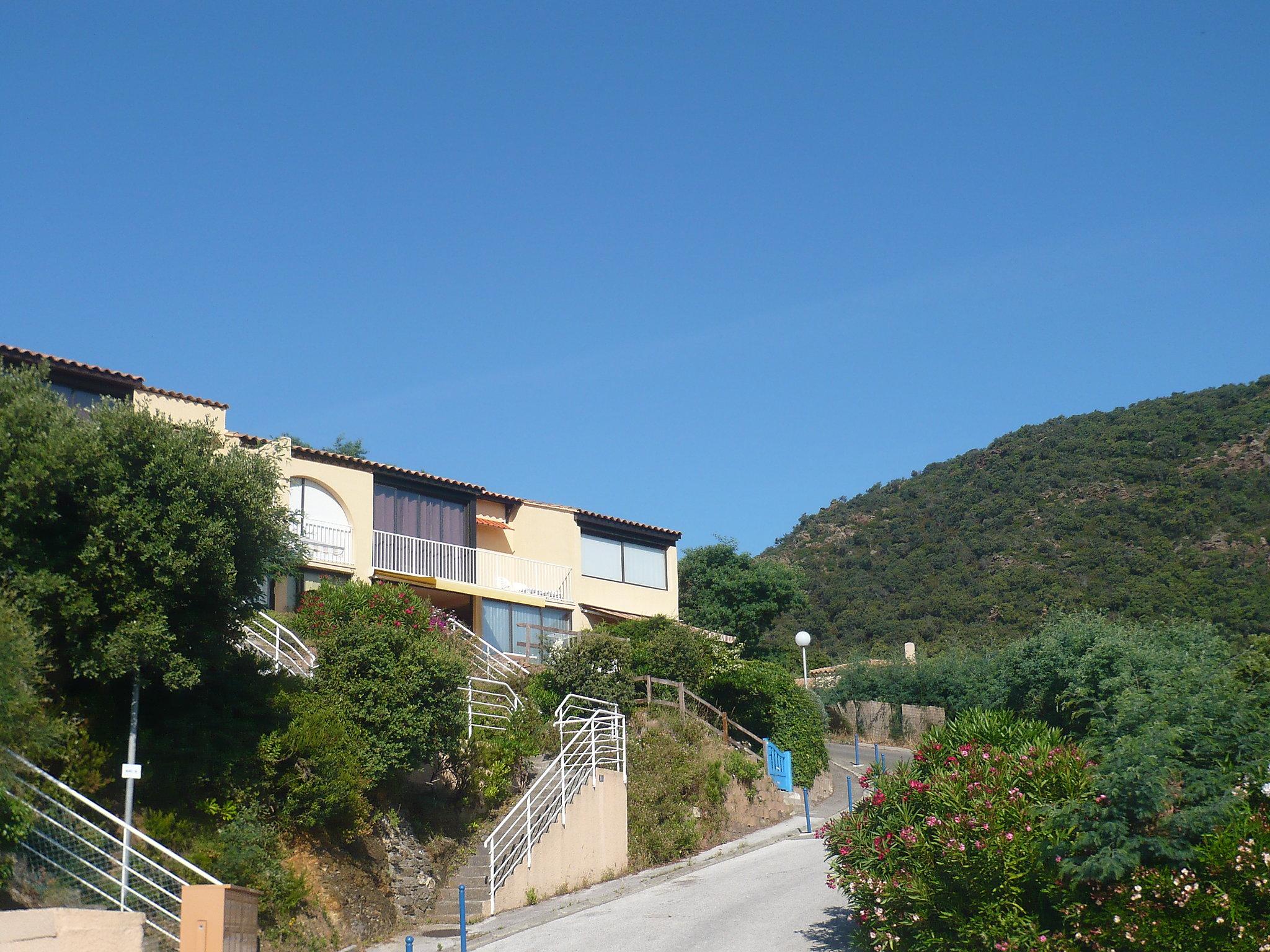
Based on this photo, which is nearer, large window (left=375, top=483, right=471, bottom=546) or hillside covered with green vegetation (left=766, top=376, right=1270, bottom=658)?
large window (left=375, top=483, right=471, bottom=546)

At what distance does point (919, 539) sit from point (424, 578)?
178ft

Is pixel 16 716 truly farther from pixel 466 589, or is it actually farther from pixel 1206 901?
pixel 466 589

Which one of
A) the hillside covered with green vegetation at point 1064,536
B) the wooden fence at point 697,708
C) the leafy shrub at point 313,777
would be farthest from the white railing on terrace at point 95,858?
the hillside covered with green vegetation at point 1064,536

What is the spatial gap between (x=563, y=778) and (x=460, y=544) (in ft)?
43.2

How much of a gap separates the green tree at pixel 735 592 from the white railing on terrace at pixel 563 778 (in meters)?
19.1

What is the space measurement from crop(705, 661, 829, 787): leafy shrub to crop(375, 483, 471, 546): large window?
8.24 m

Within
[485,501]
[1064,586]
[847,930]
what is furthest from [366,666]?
[1064,586]

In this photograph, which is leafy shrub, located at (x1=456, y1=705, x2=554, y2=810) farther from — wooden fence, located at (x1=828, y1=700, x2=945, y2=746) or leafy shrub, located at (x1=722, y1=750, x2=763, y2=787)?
wooden fence, located at (x1=828, y1=700, x2=945, y2=746)

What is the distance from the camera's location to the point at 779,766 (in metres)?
29.1

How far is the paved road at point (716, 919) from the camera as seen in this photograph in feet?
54.3

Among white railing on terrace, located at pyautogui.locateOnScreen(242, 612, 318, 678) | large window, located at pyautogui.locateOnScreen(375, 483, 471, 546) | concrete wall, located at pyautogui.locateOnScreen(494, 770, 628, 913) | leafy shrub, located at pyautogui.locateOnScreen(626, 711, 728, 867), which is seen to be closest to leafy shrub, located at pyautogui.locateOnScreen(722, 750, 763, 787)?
leafy shrub, located at pyautogui.locateOnScreen(626, 711, 728, 867)

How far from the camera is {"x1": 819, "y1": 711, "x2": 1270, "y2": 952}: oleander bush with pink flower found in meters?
11.9

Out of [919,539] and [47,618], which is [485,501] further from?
[919,539]

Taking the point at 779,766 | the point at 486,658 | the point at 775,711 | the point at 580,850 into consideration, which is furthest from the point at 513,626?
the point at 580,850
